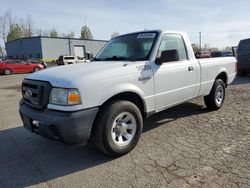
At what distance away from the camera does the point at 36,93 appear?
3.74 meters

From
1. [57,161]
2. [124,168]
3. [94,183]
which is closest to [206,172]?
[124,168]

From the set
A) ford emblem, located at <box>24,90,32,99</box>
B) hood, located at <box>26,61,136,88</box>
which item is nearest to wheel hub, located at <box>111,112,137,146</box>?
hood, located at <box>26,61,136,88</box>

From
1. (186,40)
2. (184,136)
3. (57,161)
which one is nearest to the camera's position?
(57,161)

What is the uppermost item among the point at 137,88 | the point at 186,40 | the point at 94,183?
the point at 186,40

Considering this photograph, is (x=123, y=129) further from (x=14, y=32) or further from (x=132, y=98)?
(x=14, y=32)

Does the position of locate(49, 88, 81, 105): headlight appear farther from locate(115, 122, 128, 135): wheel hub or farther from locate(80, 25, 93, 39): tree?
locate(80, 25, 93, 39): tree

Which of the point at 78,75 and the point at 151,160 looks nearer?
the point at 78,75

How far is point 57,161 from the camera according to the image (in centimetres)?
390

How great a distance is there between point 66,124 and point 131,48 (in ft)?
7.10

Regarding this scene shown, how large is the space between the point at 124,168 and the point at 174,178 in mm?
709

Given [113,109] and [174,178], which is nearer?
[174,178]

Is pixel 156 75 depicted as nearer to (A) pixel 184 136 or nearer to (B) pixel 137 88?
(B) pixel 137 88

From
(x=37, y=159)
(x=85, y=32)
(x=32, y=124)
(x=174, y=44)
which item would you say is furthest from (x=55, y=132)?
(x=85, y=32)

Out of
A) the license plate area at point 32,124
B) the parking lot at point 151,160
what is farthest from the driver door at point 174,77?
the license plate area at point 32,124
